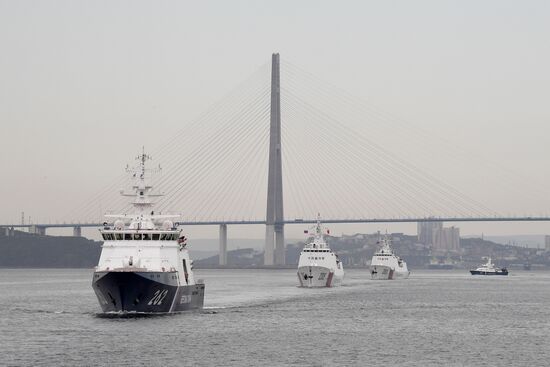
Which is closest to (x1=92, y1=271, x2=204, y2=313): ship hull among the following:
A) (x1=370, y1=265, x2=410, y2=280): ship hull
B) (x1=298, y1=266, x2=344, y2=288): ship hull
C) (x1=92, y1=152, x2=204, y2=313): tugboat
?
(x1=92, y1=152, x2=204, y2=313): tugboat

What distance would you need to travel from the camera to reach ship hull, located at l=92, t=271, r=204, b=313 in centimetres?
6462

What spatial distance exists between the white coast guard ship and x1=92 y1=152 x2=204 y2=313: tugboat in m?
60.1

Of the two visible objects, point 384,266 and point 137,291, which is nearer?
point 137,291

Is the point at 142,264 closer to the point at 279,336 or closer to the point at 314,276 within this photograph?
the point at 279,336

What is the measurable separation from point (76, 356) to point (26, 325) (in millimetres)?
17710

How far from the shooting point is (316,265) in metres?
130

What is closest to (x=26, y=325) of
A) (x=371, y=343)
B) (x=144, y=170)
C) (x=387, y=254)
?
(x=144, y=170)

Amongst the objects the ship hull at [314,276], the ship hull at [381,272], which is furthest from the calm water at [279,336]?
the ship hull at [381,272]

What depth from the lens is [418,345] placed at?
2304 inches

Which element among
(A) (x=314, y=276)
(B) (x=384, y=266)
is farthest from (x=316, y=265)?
(B) (x=384, y=266)

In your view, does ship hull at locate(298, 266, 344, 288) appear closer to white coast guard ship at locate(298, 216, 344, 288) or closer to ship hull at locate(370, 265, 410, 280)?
white coast guard ship at locate(298, 216, 344, 288)

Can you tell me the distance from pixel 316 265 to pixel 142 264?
2584 inches

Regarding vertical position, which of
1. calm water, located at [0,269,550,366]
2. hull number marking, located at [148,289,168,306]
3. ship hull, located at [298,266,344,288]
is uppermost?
ship hull, located at [298,266,344,288]

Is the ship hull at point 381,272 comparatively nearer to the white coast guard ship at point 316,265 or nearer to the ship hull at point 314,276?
the white coast guard ship at point 316,265
